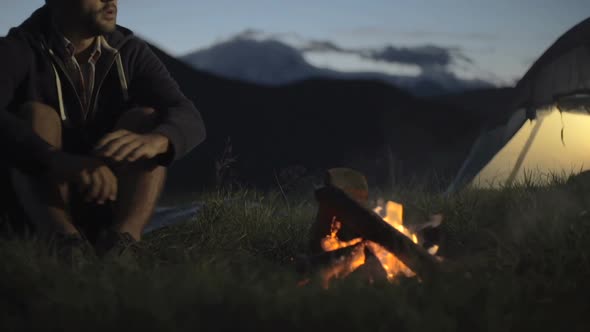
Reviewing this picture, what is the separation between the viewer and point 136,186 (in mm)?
4016

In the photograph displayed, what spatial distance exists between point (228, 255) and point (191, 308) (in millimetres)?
1543

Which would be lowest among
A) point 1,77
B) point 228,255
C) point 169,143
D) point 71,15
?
point 228,255

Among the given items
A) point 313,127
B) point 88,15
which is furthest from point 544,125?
point 313,127

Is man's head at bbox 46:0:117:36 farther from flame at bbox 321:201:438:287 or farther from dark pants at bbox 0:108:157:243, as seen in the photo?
flame at bbox 321:201:438:287

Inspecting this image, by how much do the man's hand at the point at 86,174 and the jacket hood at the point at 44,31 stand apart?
0.77 m

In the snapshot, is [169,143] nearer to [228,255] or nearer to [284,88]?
[228,255]

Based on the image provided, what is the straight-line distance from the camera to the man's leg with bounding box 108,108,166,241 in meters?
3.98

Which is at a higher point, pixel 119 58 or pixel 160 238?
pixel 119 58

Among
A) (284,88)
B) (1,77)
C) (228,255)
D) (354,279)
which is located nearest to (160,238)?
(228,255)

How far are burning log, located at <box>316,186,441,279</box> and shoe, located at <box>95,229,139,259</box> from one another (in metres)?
0.88

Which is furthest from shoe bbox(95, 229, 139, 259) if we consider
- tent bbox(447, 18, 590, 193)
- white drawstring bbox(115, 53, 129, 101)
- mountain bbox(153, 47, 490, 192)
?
mountain bbox(153, 47, 490, 192)

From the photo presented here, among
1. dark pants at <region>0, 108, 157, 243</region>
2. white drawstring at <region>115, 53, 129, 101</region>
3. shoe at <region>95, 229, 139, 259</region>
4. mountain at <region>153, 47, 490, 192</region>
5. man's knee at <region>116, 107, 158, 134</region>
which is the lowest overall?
mountain at <region>153, 47, 490, 192</region>

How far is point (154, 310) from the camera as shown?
2.81 meters

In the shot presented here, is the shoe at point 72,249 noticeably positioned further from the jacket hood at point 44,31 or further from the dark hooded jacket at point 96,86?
the jacket hood at point 44,31
